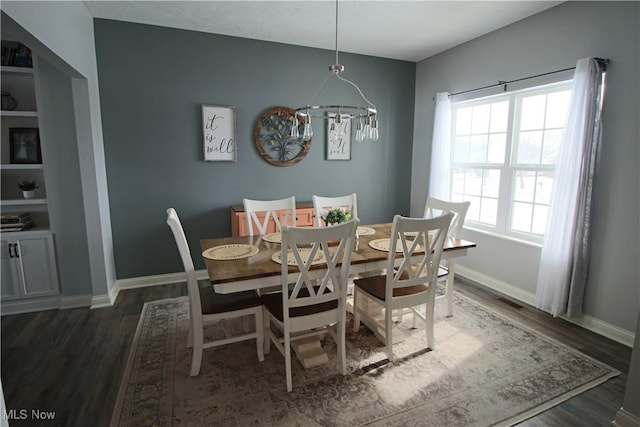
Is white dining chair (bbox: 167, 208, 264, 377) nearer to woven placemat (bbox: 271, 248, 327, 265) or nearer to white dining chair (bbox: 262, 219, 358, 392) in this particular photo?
white dining chair (bbox: 262, 219, 358, 392)

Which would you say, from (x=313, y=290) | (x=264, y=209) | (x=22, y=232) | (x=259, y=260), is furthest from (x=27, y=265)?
(x=313, y=290)

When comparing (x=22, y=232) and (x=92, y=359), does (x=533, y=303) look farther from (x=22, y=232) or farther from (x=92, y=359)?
(x=22, y=232)

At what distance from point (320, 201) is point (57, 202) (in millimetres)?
2329

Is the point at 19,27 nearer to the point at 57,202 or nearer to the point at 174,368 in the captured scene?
the point at 57,202

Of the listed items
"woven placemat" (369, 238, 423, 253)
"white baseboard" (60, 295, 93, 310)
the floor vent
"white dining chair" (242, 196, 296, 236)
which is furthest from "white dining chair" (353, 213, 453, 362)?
"white baseboard" (60, 295, 93, 310)

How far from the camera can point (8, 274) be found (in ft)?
9.64

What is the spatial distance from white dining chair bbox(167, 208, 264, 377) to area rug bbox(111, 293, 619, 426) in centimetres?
19

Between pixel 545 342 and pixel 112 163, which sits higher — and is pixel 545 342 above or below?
below

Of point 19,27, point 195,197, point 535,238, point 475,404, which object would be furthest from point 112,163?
point 535,238

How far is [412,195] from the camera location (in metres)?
4.79

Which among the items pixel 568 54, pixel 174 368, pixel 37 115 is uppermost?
pixel 568 54

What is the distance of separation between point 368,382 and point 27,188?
326 centimetres

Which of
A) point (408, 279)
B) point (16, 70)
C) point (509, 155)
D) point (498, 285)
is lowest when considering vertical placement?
point (498, 285)

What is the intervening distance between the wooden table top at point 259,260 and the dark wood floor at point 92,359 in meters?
0.95
